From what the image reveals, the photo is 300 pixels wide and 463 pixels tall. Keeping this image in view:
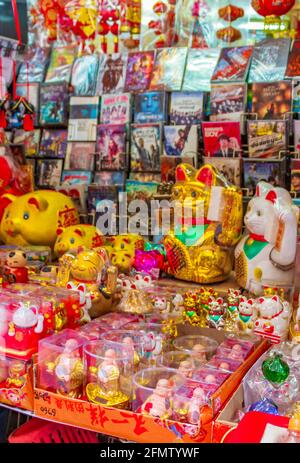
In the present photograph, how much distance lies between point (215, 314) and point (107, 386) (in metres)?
0.85

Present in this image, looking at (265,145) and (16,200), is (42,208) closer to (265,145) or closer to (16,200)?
(16,200)

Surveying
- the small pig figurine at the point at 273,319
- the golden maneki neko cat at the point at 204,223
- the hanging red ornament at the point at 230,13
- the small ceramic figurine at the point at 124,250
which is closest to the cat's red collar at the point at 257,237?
the golden maneki neko cat at the point at 204,223

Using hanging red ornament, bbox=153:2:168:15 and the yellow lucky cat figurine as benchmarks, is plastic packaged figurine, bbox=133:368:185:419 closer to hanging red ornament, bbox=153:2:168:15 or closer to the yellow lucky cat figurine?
the yellow lucky cat figurine

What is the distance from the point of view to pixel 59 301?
6.30 ft

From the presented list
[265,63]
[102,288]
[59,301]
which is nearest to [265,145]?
Answer: [265,63]

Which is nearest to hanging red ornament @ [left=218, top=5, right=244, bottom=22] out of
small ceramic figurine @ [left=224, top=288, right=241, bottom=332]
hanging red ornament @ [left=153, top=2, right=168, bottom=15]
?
hanging red ornament @ [left=153, top=2, right=168, bottom=15]

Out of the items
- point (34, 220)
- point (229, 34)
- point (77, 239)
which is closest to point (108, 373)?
point (77, 239)

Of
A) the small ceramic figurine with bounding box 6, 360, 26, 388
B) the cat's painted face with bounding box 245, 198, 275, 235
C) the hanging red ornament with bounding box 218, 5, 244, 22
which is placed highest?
the hanging red ornament with bounding box 218, 5, 244, 22

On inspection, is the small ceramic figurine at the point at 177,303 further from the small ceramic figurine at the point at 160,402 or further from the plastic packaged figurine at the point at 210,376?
the small ceramic figurine at the point at 160,402

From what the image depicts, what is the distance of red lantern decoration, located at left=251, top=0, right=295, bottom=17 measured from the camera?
3396mm

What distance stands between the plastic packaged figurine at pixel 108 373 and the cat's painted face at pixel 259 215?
45.9 inches

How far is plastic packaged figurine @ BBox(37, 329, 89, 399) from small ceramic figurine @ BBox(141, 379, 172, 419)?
240 mm

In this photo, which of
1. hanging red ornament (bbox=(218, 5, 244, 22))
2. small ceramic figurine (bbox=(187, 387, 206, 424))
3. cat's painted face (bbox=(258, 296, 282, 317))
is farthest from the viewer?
hanging red ornament (bbox=(218, 5, 244, 22))

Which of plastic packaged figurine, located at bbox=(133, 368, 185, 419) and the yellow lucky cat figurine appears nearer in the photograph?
plastic packaged figurine, located at bbox=(133, 368, 185, 419)
